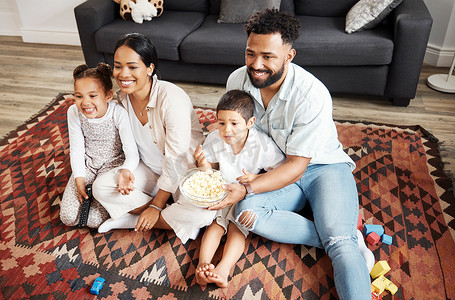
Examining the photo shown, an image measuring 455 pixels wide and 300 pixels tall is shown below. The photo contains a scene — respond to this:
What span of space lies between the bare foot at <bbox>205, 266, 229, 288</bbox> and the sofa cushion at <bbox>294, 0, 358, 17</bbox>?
2.36 m

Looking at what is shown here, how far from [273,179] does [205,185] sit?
300mm

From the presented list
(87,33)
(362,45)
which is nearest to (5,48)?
(87,33)

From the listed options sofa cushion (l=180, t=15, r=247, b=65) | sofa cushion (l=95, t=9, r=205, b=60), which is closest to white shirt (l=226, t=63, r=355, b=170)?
sofa cushion (l=180, t=15, r=247, b=65)

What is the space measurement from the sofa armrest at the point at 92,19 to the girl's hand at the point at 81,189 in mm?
1619

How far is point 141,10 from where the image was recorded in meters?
3.00

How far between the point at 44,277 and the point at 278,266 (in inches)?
40.6

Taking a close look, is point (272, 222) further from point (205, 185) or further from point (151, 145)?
point (151, 145)

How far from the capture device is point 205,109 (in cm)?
276

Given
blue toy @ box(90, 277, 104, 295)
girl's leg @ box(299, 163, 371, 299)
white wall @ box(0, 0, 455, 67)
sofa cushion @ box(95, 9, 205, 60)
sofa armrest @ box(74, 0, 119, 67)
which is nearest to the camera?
girl's leg @ box(299, 163, 371, 299)

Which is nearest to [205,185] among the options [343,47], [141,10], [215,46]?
[215,46]

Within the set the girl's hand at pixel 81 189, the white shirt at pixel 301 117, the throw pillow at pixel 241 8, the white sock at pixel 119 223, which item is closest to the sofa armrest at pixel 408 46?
the throw pillow at pixel 241 8

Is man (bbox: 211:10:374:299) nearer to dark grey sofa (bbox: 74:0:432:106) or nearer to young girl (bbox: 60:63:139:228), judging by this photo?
young girl (bbox: 60:63:139:228)

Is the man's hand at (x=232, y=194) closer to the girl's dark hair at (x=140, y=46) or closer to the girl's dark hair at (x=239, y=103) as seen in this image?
the girl's dark hair at (x=239, y=103)

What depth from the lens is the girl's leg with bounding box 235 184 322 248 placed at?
5.29ft
